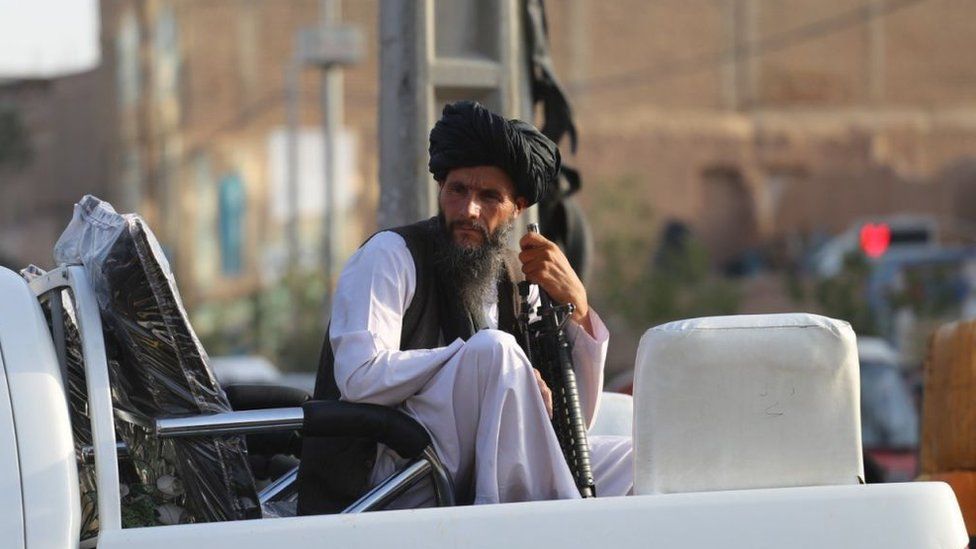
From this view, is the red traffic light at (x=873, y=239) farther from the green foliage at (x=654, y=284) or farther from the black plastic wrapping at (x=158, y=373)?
the black plastic wrapping at (x=158, y=373)

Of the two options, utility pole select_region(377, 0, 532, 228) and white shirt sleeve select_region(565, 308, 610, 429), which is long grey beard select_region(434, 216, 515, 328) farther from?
utility pole select_region(377, 0, 532, 228)

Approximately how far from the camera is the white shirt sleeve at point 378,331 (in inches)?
155

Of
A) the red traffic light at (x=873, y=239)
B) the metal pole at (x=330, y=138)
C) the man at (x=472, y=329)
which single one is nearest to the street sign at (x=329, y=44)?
the metal pole at (x=330, y=138)

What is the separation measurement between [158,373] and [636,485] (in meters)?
1.01

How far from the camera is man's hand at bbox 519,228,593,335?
4254 millimetres

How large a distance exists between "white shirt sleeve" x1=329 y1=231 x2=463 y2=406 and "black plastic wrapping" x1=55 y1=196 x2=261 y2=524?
29cm

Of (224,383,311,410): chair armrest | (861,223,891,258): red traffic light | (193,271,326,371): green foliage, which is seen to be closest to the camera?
(224,383,311,410): chair armrest

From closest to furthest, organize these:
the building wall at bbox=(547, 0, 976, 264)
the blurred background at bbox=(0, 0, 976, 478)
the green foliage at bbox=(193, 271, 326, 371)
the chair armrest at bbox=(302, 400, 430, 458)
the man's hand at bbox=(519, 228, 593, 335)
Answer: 1. the chair armrest at bbox=(302, 400, 430, 458)
2. the man's hand at bbox=(519, 228, 593, 335)
3. the green foliage at bbox=(193, 271, 326, 371)
4. the blurred background at bbox=(0, 0, 976, 478)
5. the building wall at bbox=(547, 0, 976, 264)

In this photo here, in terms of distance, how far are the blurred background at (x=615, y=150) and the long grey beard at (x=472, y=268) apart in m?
20.0

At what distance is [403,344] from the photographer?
13.9ft

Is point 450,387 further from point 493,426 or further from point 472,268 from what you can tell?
point 472,268

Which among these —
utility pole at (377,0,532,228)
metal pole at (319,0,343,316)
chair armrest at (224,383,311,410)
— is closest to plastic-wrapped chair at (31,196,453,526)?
chair armrest at (224,383,311,410)

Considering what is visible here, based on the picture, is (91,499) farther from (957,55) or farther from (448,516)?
(957,55)

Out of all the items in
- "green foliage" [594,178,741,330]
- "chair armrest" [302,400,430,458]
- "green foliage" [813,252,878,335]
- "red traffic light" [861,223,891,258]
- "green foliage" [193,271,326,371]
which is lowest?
"green foliage" [193,271,326,371]
